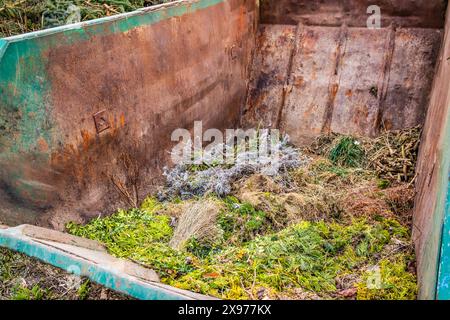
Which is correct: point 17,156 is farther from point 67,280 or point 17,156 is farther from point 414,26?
point 414,26

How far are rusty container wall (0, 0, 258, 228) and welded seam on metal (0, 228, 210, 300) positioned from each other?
0.72 meters

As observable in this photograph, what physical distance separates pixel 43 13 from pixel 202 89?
172cm

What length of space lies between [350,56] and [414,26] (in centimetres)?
77

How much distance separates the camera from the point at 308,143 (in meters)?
5.30

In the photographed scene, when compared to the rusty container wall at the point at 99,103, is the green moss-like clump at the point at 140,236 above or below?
below

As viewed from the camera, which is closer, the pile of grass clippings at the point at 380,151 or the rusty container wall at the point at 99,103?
the rusty container wall at the point at 99,103

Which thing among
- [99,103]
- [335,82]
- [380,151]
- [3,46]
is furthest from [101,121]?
[335,82]

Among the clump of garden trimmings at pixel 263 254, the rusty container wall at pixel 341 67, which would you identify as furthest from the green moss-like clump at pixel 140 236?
the rusty container wall at pixel 341 67

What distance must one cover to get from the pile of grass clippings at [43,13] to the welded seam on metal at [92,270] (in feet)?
7.65

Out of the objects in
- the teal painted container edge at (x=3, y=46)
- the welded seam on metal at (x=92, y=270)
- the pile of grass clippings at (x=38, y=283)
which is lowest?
the pile of grass clippings at (x=38, y=283)

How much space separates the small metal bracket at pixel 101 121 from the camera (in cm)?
341

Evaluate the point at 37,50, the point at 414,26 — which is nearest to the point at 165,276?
the point at 37,50

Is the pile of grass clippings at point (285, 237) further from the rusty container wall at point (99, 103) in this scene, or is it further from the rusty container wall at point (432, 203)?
the rusty container wall at point (99, 103)

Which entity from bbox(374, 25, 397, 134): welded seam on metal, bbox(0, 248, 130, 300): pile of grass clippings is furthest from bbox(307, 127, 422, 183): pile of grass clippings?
bbox(0, 248, 130, 300): pile of grass clippings
